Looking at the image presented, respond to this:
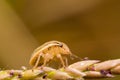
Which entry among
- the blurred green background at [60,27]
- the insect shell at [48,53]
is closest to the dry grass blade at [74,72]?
the insect shell at [48,53]

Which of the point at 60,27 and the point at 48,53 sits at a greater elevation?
the point at 60,27

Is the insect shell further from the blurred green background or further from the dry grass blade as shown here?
the blurred green background

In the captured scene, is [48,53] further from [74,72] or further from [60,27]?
[60,27]

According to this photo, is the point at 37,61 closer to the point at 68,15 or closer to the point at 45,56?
the point at 45,56

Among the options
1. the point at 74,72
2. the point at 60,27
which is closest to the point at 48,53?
the point at 74,72

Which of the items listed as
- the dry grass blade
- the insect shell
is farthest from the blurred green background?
the dry grass blade

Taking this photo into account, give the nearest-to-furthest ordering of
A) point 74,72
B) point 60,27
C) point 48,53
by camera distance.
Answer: point 74,72, point 48,53, point 60,27

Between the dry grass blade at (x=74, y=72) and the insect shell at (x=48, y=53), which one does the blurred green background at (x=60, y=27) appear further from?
the dry grass blade at (x=74, y=72)

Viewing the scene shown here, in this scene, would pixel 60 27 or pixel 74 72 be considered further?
pixel 60 27

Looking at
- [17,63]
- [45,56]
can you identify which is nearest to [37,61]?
[45,56]
